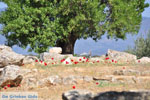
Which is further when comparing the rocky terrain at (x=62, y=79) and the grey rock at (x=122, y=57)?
the grey rock at (x=122, y=57)

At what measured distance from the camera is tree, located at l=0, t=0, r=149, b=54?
23.8m

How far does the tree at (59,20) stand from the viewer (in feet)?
78.2

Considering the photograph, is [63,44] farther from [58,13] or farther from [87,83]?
[87,83]

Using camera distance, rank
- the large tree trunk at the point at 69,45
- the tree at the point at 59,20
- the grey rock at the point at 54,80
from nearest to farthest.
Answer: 1. the grey rock at the point at 54,80
2. the tree at the point at 59,20
3. the large tree trunk at the point at 69,45

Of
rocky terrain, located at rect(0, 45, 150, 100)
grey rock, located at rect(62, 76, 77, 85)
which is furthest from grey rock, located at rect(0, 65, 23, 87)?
grey rock, located at rect(62, 76, 77, 85)

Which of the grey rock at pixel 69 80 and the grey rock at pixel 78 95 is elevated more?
the grey rock at pixel 78 95

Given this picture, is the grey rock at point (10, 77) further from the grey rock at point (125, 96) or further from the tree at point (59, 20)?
the tree at point (59, 20)

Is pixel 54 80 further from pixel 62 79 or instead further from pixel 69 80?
pixel 69 80

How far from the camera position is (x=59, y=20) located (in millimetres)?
25109

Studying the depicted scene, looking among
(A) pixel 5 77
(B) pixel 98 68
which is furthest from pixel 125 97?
(B) pixel 98 68

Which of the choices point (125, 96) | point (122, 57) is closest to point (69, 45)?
point (122, 57)

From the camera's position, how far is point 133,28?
26953mm

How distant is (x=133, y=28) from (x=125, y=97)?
22122 mm

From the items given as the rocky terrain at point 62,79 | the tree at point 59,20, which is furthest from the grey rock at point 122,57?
the rocky terrain at point 62,79
